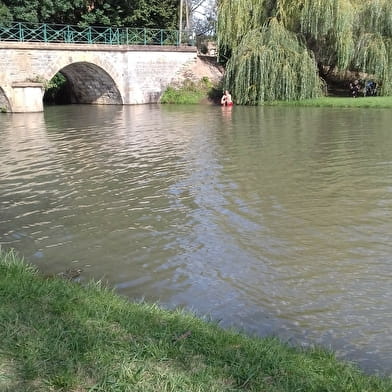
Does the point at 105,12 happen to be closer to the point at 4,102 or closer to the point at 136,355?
the point at 4,102

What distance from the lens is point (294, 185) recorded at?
32.0 feet

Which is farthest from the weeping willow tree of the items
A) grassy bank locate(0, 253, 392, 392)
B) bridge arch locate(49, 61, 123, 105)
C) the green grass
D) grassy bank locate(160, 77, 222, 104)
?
grassy bank locate(0, 253, 392, 392)

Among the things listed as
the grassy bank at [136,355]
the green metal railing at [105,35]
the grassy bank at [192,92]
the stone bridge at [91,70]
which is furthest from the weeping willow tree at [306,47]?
the grassy bank at [136,355]

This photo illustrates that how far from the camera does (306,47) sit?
26109 millimetres

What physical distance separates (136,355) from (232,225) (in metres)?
4.49

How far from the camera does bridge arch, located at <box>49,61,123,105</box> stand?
30656mm

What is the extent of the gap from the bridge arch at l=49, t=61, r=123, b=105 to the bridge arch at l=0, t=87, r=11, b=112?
14.5 feet

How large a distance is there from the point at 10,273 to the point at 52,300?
36.9 inches

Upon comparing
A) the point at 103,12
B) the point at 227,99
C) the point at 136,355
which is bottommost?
the point at 136,355

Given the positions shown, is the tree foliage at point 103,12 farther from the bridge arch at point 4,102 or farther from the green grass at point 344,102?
the green grass at point 344,102

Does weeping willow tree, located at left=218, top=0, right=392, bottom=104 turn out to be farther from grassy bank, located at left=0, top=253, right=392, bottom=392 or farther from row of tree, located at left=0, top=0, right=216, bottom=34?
grassy bank, located at left=0, top=253, right=392, bottom=392

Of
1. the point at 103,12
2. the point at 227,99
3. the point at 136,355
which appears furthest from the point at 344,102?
the point at 136,355

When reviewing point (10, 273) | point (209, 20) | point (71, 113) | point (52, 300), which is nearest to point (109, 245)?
point (10, 273)

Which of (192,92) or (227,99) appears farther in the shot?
(192,92)
